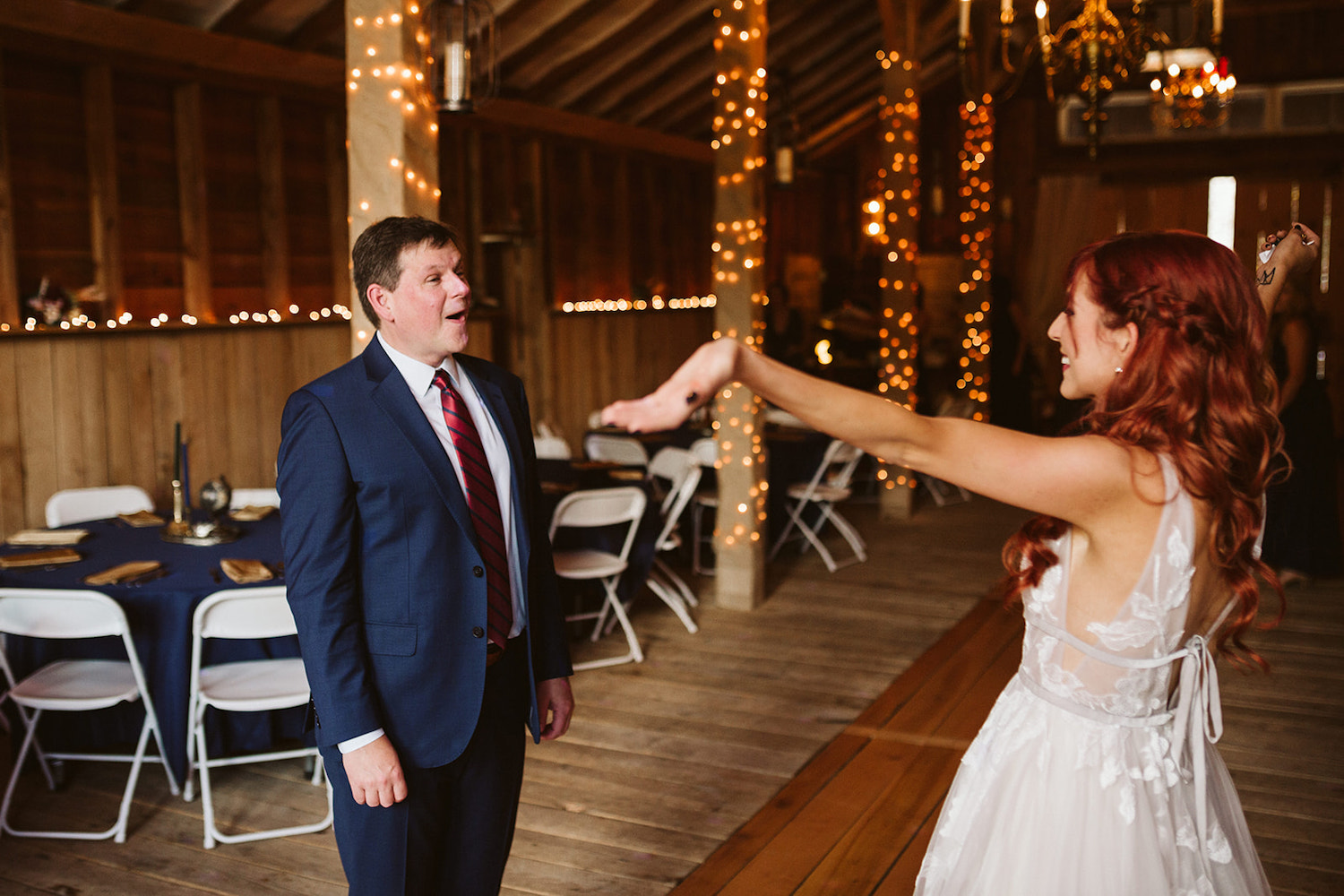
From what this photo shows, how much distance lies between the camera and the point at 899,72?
8328mm

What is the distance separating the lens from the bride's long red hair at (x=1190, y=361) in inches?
57.1

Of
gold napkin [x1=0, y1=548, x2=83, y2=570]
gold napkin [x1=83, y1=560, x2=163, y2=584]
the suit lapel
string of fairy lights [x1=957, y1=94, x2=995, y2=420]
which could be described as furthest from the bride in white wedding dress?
string of fairy lights [x1=957, y1=94, x2=995, y2=420]

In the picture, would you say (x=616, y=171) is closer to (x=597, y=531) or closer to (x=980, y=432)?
(x=597, y=531)

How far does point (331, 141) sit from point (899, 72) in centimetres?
416

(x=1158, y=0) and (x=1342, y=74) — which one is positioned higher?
(x=1342, y=74)

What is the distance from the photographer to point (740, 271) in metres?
5.81

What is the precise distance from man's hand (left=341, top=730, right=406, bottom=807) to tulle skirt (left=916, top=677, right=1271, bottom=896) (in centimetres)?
90

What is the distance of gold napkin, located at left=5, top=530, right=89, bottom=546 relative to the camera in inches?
160

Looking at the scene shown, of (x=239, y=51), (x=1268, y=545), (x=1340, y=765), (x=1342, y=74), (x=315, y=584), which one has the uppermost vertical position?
(x=1342, y=74)

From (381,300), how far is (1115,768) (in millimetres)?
1441

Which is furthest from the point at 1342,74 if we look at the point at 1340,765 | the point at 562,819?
the point at 562,819

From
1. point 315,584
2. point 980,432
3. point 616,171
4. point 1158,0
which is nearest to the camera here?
point 980,432

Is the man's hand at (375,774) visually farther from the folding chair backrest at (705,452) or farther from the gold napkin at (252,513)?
the folding chair backrest at (705,452)

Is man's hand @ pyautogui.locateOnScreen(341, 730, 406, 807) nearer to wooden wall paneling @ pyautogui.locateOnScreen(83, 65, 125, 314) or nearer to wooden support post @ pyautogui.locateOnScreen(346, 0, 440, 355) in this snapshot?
wooden support post @ pyautogui.locateOnScreen(346, 0, 440, 355)
